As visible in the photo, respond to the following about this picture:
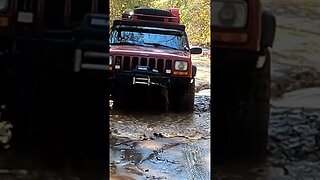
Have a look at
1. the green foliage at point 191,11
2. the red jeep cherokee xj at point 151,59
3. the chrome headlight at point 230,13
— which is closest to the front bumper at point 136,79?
the red jeep cherokee xj at point 151,59

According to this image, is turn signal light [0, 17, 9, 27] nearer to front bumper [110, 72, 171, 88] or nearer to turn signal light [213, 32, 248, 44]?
turn signal light [213, 32, 248, 44]

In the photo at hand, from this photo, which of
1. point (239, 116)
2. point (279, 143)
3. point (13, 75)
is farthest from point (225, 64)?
point (13, 75)

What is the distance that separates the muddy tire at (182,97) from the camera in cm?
779

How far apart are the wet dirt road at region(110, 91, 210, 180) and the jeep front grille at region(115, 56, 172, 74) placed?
74cm

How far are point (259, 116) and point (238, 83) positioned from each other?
0.22 meters

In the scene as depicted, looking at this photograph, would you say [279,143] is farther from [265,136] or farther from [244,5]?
[244,5]

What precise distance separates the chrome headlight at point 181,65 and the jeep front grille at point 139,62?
139mm

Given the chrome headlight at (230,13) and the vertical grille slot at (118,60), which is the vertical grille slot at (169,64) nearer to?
the vertical grille slot at (118,60)

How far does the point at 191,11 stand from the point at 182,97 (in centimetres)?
270

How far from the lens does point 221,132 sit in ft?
9.16

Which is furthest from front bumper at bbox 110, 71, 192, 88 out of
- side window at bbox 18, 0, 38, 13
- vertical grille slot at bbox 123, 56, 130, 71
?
side window at bbox 18, 0, 38, 13

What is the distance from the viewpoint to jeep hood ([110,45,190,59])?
6961mm

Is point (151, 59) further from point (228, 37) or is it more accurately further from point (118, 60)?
point (228, 37)

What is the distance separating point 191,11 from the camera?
10039 mm
